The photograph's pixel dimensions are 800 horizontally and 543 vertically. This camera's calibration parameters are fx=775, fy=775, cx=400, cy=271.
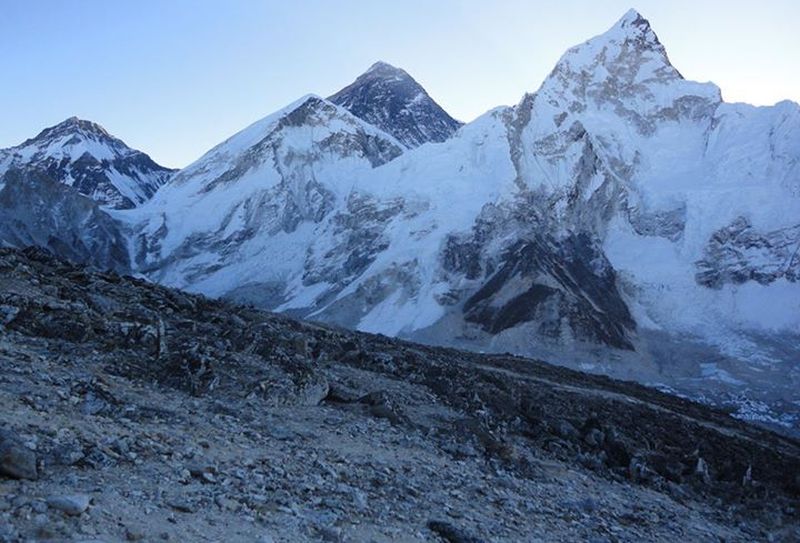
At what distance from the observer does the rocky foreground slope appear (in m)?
10.5

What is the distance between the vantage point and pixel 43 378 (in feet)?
49.3

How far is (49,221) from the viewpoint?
616 ft

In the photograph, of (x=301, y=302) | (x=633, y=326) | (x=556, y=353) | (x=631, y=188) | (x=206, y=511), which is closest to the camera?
(x=206, y=511)

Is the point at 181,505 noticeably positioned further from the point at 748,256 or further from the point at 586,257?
the point at 748,256

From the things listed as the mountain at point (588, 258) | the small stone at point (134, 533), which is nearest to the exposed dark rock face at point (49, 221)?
the mountain at point (588, 258)

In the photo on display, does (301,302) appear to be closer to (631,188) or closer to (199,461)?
(631,188)

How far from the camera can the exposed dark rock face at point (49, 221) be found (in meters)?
175

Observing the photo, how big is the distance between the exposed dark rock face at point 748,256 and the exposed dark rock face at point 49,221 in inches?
5170

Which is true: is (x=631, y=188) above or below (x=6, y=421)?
above

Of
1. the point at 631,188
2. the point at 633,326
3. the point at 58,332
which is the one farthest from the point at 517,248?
the point at 58,332

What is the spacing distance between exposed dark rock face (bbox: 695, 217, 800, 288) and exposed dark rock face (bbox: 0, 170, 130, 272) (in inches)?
5170

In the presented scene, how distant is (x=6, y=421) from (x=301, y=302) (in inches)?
6323

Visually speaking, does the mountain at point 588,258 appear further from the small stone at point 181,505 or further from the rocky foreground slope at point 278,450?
the small stone at point 181,505

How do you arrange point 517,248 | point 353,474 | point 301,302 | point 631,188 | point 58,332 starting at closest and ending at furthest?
point 353,474
point 58,332
point 517,248
point 301,302
point 631,188
